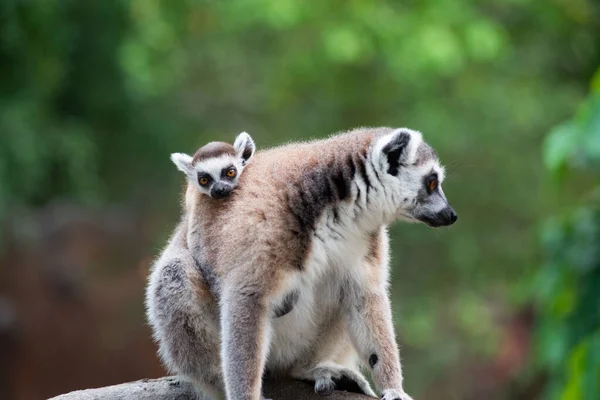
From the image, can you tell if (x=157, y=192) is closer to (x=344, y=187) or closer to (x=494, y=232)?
(x=494, y=232)

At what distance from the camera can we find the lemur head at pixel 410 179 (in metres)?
4.73

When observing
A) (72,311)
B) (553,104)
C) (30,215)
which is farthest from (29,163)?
(553,104)

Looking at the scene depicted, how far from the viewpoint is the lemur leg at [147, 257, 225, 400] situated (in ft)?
15.9

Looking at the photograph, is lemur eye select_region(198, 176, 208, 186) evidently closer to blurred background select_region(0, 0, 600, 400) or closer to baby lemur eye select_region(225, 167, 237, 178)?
baby lemur eye select_region(225, 167, 237, 178)

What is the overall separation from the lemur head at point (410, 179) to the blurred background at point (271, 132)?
6633 millimetres

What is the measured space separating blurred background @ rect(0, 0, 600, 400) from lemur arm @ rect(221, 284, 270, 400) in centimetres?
720

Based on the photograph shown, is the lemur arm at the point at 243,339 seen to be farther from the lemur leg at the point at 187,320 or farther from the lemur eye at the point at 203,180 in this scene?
the lemur eye at the point at 203,180

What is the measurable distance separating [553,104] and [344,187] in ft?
28.8

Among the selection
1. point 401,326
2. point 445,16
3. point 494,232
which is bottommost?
point 401,326

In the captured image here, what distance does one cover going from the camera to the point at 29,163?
11188 millimetres

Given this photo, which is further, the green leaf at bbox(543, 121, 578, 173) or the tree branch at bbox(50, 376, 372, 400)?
the green leaf at bbox(543, 121, 578, 173)

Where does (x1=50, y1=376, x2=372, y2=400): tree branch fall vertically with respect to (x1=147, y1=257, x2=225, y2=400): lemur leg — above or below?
below

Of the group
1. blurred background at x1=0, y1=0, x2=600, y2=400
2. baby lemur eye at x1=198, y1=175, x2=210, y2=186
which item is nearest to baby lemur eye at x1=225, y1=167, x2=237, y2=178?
baby lemur eye at x1=198, y1=175, x2=210, y2=186

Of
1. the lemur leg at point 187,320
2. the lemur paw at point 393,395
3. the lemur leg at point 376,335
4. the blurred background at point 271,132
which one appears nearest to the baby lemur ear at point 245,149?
the lemur leg at point 187,320
